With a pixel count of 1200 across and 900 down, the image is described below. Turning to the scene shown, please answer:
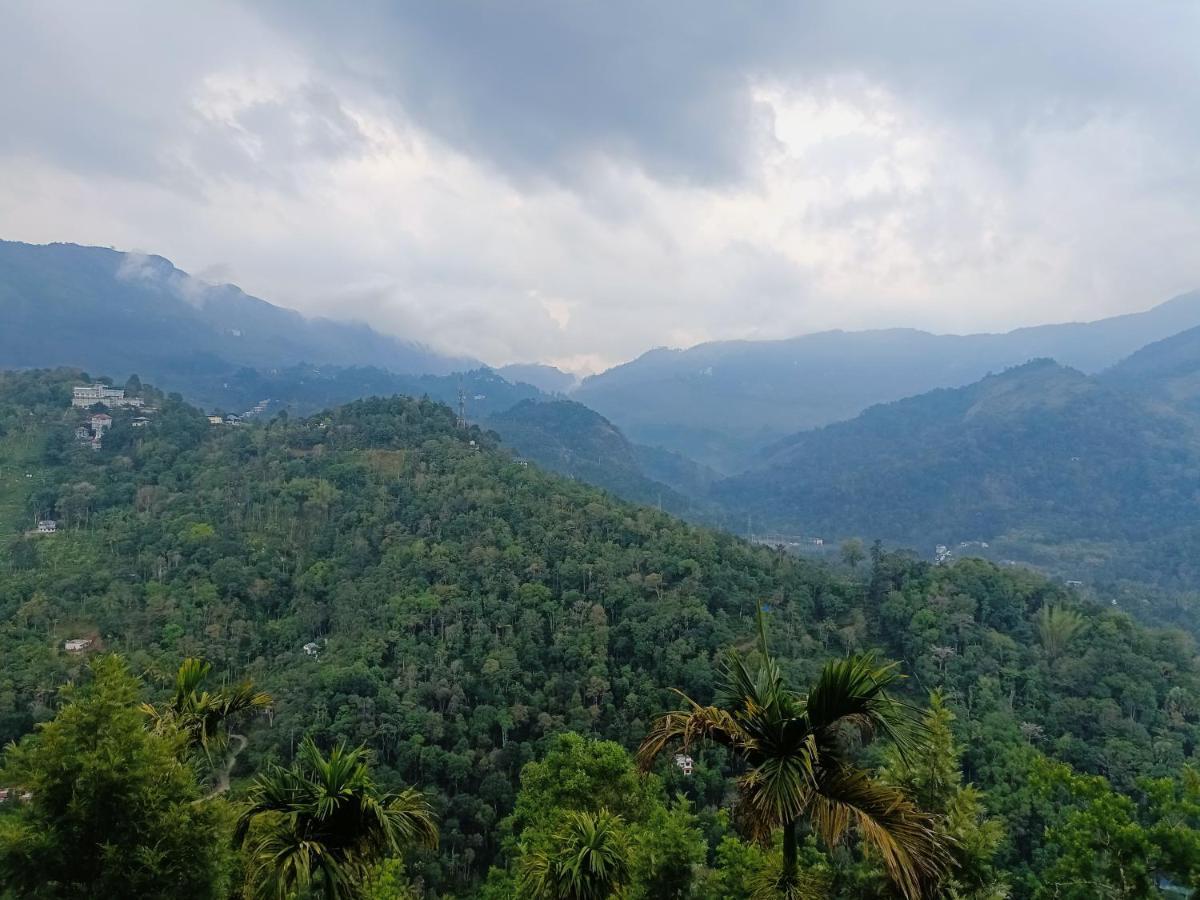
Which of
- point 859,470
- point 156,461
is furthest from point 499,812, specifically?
point 859,470

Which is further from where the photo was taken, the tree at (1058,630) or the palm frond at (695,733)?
the tree at (1058,630)

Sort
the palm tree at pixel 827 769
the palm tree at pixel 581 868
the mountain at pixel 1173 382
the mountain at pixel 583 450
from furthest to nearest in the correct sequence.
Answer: the mountain at pixel 1173 382, the mountain at pixel 583 450, the palm tree at pixel 581 868, the palm tree at pixel 827 769

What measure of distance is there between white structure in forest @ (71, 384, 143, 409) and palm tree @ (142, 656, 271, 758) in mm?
88631

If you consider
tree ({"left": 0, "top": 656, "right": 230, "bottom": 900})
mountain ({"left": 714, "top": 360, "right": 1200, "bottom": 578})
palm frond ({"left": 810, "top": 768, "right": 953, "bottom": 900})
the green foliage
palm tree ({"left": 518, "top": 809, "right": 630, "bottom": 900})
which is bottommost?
mountain ({"left": 714, "top": 360, "right": 1200, "bottom": 578})

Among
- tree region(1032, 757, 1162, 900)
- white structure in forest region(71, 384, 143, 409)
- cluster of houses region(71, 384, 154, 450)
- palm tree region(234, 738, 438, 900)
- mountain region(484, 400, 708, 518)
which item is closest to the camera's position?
palm tree region(234, 738, 438, 900)

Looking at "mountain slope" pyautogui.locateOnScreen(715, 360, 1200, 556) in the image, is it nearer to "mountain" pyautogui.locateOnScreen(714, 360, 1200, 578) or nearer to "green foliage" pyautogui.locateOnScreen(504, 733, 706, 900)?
"mountain" pyautogui.locateOnScreen(714, 360, 1200, 578)

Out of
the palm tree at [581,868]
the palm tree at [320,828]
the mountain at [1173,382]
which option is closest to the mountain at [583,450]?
the palm tree at [581,868]

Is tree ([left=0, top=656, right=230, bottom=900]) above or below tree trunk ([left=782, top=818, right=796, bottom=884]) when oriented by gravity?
below

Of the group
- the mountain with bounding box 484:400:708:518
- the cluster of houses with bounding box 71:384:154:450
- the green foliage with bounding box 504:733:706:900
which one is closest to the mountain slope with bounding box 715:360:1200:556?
the mountain with bounding box 484:400:708:518

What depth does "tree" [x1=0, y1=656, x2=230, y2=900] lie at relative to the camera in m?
5.75

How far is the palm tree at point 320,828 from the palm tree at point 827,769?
2397 mm

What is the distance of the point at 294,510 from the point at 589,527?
24846 mm

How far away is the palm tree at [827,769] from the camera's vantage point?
3.77m

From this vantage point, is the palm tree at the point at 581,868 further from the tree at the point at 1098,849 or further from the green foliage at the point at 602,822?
the tree at the point at 1098,849
